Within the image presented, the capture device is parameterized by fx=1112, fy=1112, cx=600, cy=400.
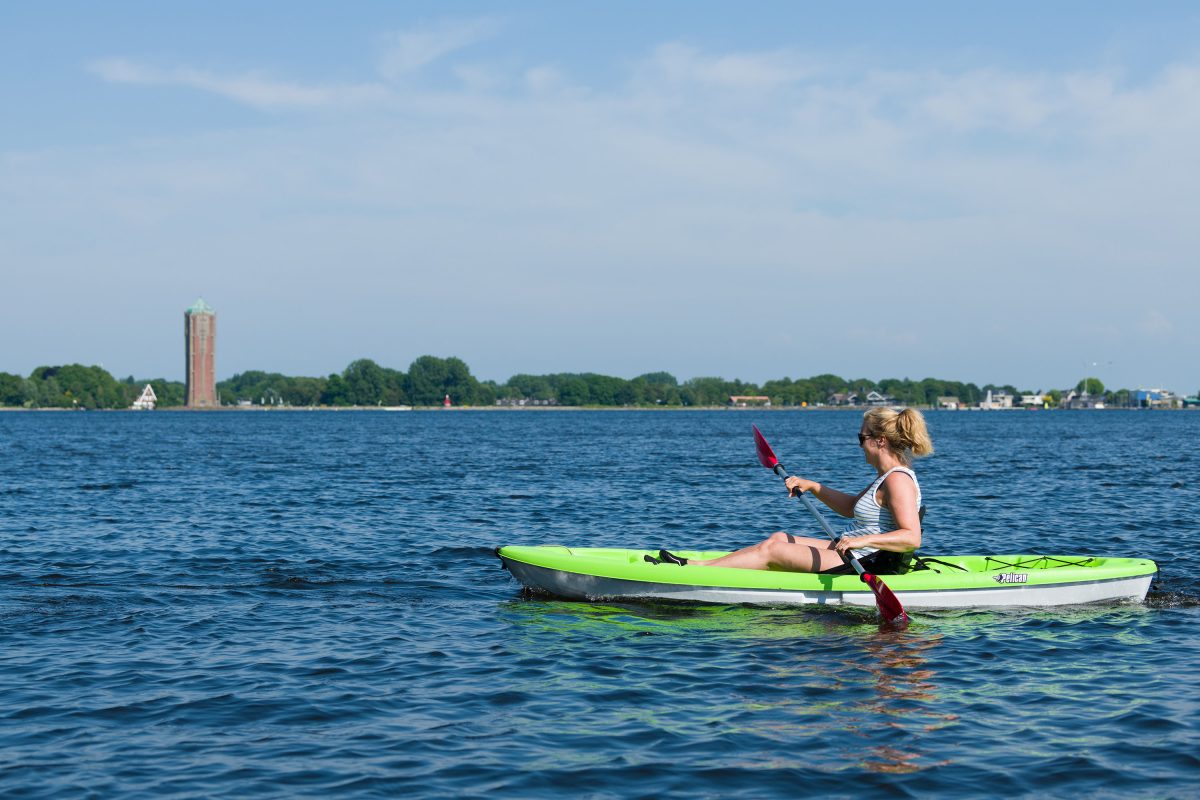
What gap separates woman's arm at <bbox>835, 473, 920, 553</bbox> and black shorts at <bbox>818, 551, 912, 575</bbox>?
0.39 m

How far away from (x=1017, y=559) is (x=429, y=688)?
20.3 ft

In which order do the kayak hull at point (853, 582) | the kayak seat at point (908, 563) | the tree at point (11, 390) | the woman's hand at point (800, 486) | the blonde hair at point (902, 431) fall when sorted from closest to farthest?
the blonde hair at point (902, 431) < the woman's hand at point (800, 486) < the kayak seat at point (908, 563) < the kayak hull at point (853, 582) < the tree at point (11, 390)

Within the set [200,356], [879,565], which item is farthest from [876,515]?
[200,356]

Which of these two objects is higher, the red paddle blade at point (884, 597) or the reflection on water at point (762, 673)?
the red paddle blade at point (884, 597)

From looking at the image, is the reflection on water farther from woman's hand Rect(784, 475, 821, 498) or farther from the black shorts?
woman's hand Rect(784, 475, 821, 498)

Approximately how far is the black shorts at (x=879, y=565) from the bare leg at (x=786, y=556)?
0.21 feet

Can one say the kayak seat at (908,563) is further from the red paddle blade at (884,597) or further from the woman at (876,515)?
the red paddle blade at (884,597)

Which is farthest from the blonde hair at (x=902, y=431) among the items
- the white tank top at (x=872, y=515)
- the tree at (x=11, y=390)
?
the tree at (x=11, y=390)

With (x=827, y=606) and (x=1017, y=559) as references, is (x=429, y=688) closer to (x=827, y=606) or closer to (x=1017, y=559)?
(x=827, y=606)

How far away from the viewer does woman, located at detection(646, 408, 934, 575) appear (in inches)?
365

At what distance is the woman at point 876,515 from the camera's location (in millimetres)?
9281

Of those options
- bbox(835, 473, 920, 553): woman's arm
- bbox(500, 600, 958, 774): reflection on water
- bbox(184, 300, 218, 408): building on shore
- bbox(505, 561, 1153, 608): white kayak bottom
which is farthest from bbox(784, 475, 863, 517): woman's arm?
bbox(184, 300, 218, 408): building on shore

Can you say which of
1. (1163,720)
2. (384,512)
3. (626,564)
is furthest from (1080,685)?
(384,512)

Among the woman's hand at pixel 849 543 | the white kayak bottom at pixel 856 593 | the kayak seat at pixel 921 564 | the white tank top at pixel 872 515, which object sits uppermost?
the white tank top at pixel 872 515
